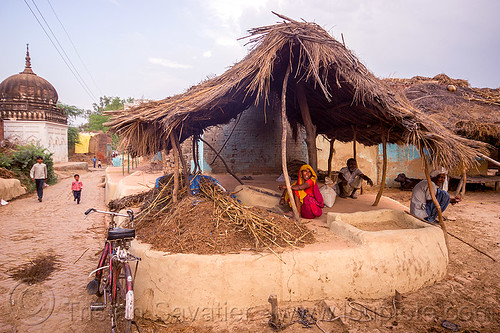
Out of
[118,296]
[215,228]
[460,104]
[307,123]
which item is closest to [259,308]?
[215,228]

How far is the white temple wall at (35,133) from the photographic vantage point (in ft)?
66.6

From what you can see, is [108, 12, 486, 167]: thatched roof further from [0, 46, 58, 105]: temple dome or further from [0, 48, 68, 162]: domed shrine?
[0, 46, 58, 105]: temple dome

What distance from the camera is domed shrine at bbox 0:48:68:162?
20375 millimetres

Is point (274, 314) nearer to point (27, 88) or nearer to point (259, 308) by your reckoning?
point (259, 308)

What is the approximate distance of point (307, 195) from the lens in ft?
16.9

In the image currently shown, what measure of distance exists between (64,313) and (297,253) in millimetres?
2725

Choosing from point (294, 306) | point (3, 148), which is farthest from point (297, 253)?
point (3, 148)

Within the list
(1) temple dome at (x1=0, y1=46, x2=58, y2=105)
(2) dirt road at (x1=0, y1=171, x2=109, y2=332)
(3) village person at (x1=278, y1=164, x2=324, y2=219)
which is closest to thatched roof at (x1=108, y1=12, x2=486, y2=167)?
(3) village person at (x1=278, y1=164, x2=324, y2=219)

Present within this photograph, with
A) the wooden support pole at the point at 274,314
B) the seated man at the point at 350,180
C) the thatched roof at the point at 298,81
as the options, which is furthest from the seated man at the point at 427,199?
the wooden support pole at the point at 274,314

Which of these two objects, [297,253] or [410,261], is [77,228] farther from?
[410,261]

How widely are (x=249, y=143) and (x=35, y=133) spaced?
16.7 m

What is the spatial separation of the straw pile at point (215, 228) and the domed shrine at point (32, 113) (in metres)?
18.9

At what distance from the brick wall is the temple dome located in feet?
57.0

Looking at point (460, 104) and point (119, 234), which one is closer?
point (119, 234)
